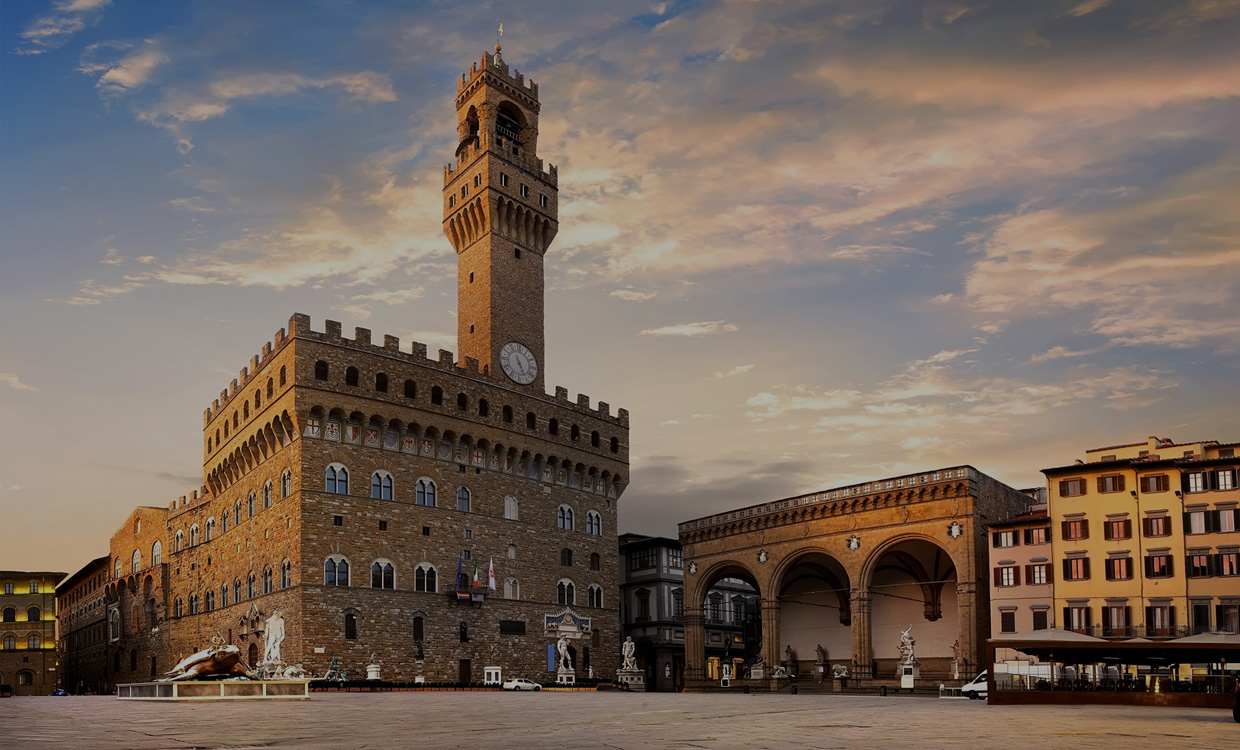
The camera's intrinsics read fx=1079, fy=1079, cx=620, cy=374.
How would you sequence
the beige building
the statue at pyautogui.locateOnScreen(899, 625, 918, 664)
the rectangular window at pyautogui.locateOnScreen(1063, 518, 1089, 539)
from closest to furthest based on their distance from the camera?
1. the rectangular window at pyautogui.locateOnScreen(1063, 518, 1089, 539)
2. the statue at pyautogui.locateOnScreen(899, 625, 918, 664)
3. the beige building

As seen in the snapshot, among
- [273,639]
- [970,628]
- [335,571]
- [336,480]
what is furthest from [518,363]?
[970,628]

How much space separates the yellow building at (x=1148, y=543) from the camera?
4300 centimetres

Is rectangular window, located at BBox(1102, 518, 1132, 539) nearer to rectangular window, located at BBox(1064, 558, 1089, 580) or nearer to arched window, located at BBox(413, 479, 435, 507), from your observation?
rectangular window, located at BBox(1064, 558, 1089, 580)

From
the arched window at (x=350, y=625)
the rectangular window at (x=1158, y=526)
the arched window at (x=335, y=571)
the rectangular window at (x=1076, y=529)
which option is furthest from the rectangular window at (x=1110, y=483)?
the arched window at (x=335, y=571)

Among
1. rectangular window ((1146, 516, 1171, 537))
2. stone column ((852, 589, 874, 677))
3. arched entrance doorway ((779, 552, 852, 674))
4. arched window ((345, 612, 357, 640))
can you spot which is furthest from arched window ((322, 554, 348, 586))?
rectangular window ((1146, 516, 1171, 537))

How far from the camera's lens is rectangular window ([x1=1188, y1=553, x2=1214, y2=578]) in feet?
141

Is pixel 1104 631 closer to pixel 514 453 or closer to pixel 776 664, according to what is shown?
pixel 776 664

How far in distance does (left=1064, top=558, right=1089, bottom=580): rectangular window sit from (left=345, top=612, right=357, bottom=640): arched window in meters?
31.5

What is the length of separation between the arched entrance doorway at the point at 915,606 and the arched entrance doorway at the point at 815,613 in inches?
77.1

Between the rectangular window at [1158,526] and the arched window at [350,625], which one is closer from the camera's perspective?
the rectangular window at [1158,526]

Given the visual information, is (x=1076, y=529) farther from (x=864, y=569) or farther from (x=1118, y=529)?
(x=864, y=569)

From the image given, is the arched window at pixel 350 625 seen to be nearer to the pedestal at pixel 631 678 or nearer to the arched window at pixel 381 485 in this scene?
the arched window at pixel 381 485

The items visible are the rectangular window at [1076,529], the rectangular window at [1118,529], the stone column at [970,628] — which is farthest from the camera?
the stone column at [970,628]

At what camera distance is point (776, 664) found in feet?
186
